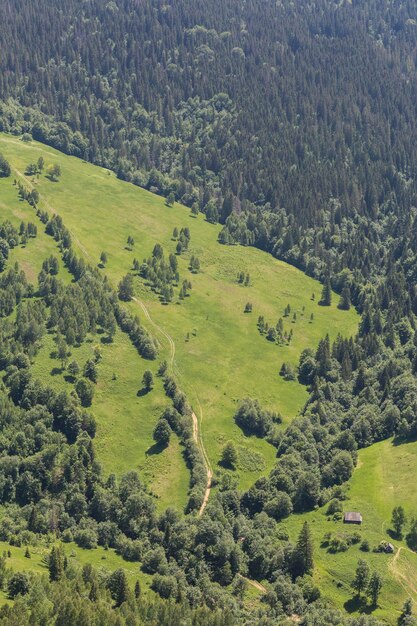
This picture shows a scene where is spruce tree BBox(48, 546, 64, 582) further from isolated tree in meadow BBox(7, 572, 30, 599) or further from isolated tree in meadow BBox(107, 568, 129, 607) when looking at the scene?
isolated tree in meadow BBox(7, 572, 30, 599)

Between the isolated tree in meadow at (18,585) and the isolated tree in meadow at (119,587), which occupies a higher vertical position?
the isolated tree in meadow at (18,585)

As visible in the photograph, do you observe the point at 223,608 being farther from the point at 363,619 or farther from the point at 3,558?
the point at 3,558

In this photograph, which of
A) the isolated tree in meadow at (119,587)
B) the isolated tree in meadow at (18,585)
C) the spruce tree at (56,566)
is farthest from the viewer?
the spruce tree at (56,566)

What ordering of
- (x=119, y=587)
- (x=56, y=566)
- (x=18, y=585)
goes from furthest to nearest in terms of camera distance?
(x=119, y=587), (x=56, y=566), (x=18, y=585)

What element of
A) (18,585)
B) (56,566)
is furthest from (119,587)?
(18,585)

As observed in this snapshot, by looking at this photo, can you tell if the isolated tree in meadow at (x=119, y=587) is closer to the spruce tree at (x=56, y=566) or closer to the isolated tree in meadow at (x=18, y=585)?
the spruce tree at (x=56, y=566)

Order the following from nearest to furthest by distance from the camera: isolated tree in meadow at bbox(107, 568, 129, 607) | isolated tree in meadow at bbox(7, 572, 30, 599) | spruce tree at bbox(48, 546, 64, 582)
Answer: isolated tree in meadow at bbox(7, 572, 30, 599) < isolated tree in meadow at bbox(107, 568, 129, 607) < spruce tree at bbox(48, 546, 64, 582)

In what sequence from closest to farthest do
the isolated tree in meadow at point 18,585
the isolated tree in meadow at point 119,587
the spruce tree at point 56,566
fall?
1. the isolated tree in meadow at point 18,585
2. the isolated tree in meadow at point 119,587
3. the spruce tree at point 56,566

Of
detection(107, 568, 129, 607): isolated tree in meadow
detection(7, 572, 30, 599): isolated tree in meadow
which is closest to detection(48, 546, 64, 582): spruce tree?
detection(107, 568, 129, 607): isolated tree in meadow

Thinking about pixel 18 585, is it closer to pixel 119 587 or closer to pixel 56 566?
pixel 56 566

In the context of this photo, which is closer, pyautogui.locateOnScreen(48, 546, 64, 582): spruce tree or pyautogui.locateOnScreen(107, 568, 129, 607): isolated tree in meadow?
pyautogui.locateOnScreen(107, 568, 129, 607): isolated tree in meadow

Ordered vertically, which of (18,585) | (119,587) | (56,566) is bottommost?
(119,587)

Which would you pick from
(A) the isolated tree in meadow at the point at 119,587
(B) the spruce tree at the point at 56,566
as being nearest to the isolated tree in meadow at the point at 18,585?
(B) the spruce tree at the point at 56,566
